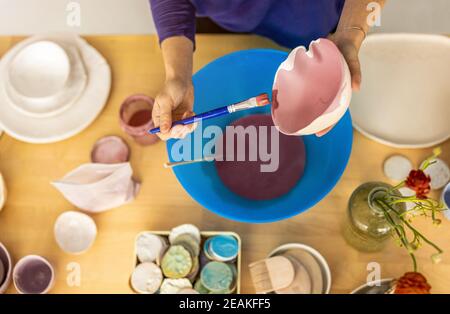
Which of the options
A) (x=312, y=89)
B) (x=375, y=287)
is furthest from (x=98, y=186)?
(x=375, y=287)

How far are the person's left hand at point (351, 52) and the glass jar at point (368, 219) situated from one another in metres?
0.13

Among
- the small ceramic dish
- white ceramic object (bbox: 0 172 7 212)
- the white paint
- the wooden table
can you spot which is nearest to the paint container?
the wooden table

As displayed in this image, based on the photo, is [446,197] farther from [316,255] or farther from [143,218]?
[143,218]

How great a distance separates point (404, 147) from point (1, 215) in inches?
32.5

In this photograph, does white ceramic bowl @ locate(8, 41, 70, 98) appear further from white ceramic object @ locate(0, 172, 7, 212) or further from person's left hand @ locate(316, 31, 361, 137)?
person's left hand @ locate(316, 31, 361, 137)

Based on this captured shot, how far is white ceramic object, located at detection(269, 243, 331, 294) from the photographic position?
0.70 metres

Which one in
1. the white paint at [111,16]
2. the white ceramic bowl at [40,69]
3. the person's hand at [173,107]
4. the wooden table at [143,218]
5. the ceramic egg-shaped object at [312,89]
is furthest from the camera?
the white paint at [111,16]

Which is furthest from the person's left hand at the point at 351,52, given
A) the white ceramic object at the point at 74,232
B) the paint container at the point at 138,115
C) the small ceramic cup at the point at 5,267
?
the small ceramic cup at the point at 5,267

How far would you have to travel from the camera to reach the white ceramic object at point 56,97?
0.83 m

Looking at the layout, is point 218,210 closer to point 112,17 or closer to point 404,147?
point 404,147

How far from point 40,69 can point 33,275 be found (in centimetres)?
43

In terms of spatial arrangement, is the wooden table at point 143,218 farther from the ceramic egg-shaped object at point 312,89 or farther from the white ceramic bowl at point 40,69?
the ceramic egg-shaped object at point 312,89

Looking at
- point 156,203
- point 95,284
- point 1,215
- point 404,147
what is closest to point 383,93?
point 404,147

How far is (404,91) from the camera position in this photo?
84cm
